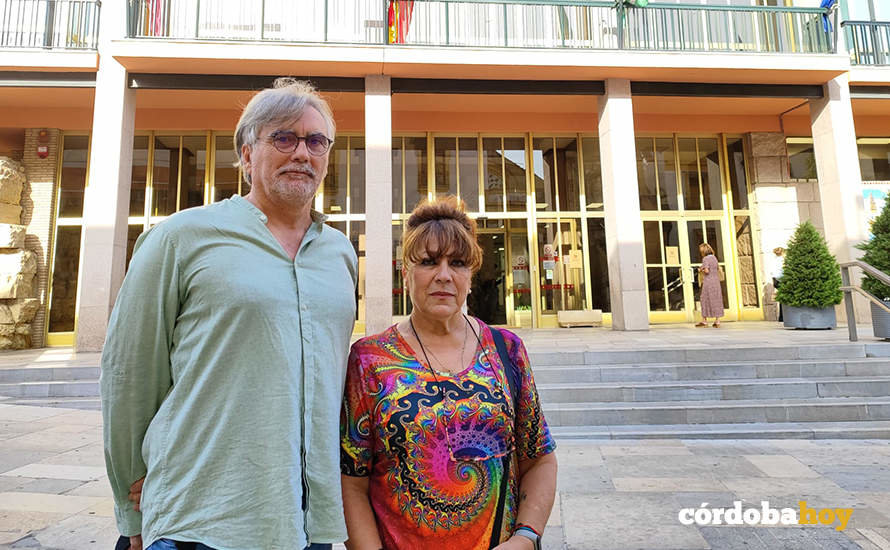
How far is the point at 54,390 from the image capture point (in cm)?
645

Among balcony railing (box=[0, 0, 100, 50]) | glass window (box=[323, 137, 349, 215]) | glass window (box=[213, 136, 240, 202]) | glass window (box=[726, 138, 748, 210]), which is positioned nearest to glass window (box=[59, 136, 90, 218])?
balcony railing (box=[0, 0, 100, 50])

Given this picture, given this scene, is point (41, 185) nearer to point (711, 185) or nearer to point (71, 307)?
point (71, 307)

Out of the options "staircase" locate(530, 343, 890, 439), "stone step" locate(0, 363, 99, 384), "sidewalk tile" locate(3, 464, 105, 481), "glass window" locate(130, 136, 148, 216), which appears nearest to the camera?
"sidewalk tile" locate(3, 464, 105, 481)

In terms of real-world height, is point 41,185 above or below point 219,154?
below

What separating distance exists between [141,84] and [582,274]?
11.0 metres

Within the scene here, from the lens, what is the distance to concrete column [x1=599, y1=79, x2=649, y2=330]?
10.4 meters

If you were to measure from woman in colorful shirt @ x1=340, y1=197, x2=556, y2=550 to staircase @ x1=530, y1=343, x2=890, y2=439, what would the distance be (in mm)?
3749

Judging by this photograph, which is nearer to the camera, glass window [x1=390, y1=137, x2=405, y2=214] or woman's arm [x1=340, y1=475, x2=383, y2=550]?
woman's arm [x1=340, y1=475, x2=383, y2=550]

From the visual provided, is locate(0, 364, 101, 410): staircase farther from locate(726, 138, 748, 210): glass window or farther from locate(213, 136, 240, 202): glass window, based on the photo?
locate(726, 138, 748, 210): glass window

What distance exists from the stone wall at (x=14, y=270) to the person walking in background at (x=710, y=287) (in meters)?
15.2

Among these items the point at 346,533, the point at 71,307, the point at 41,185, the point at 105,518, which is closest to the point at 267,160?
the point at 346,533

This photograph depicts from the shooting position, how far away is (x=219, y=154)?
12758 mm

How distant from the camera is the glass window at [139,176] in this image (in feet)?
40.4

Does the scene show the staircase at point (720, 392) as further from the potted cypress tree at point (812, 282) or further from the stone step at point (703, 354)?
the potted cypress tree at point (812, 282)
